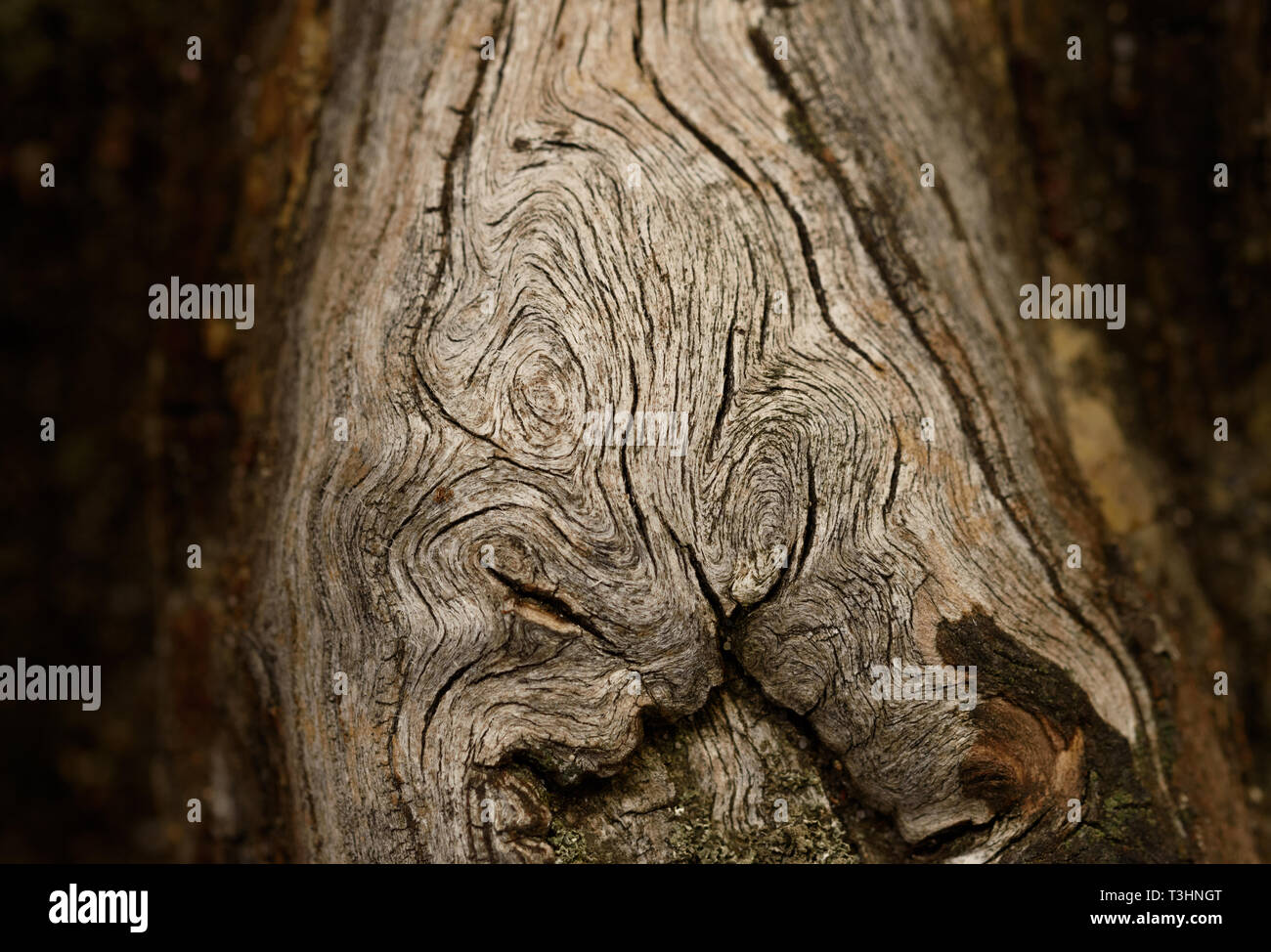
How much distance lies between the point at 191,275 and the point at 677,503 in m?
2.09

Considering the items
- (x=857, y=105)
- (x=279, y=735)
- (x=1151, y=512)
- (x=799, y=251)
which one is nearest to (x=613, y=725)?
(x=279, y=735)

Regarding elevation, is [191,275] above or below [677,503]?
above

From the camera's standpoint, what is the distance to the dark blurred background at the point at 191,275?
3111 millimetres

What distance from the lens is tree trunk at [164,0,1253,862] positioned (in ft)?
7.55

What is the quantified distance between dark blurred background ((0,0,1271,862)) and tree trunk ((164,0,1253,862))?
0.93m

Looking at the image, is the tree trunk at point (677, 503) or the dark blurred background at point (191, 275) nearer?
the tree trunk at point (677, 503)

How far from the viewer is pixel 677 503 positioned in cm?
230

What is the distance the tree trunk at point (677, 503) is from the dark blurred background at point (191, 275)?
36.5 inches

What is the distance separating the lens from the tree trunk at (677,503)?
2.30 m

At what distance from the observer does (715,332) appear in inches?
92.1

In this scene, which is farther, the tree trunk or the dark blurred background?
the dark blurred background

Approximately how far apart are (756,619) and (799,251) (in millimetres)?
1051

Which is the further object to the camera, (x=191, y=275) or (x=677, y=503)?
(x=191, y=275)

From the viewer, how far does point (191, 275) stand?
3078 mm
